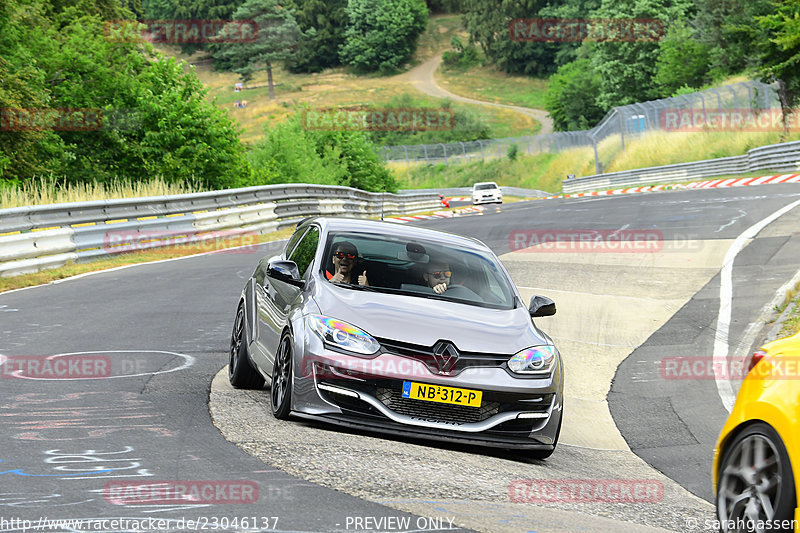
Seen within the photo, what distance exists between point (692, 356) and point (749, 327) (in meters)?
1.46

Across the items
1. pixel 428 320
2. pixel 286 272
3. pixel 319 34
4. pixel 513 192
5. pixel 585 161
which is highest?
pixel 286 272

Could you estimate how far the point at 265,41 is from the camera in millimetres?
154750

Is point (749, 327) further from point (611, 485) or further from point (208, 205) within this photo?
point (208, 205)

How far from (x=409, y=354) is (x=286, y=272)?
156 centimetres

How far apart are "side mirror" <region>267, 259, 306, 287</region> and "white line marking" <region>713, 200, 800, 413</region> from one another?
433 cm

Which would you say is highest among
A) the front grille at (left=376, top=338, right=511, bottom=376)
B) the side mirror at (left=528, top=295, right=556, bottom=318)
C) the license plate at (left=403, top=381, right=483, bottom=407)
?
the front grille at (left=376, top=338, right=511, bottom=376)

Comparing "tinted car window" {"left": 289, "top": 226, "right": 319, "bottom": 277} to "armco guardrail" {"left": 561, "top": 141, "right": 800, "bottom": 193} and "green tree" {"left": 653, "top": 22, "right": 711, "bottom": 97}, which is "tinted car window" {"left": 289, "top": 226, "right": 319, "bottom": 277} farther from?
"green tree" {"left": 653, "top": 22, "right": 711, "bottom": 97}

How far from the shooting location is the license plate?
7.11m

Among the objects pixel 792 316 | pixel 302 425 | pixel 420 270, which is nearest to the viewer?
pixel 302 425

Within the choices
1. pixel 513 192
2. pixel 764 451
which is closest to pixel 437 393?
pixel 764 451

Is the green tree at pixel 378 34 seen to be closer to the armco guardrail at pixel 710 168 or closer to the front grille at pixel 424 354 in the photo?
the armco guardrail at pixel 710 168

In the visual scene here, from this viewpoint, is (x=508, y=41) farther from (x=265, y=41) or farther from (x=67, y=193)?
(x=67, y=193)

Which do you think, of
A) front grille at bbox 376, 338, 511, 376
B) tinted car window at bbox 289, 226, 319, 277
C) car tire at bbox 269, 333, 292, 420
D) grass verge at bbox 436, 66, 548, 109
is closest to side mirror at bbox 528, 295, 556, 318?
front grille at bbox 376, 338, 511, 376

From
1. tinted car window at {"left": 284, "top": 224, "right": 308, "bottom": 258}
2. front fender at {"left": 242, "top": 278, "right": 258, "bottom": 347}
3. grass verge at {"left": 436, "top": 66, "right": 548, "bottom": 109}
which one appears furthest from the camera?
grass verge at {"left": 436, "top": 66, "right": 548, "bottom": 109}
